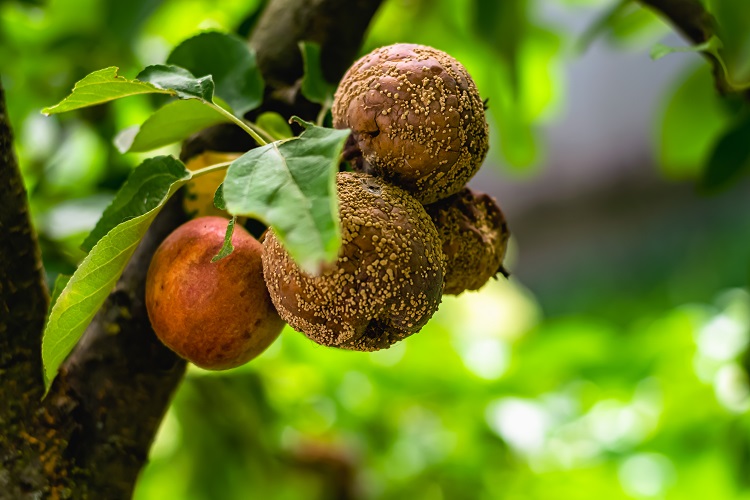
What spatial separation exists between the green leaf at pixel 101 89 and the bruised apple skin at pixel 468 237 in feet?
0.48

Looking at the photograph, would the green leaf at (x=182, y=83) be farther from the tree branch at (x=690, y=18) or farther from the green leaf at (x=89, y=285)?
the tree branch at (x=690, y=18)

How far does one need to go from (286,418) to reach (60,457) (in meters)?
0.64

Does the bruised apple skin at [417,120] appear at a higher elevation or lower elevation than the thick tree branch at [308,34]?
higher

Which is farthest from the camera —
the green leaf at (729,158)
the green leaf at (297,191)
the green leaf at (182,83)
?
the green leaf at (729,158)

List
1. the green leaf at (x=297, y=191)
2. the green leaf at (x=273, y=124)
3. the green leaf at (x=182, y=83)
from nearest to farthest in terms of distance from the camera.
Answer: the green leaf at (x=297, y=191) < the green leaf at (x=182, y=83) < the green leaf at (x=273, y=124)

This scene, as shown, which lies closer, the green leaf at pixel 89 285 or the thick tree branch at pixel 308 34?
the green leaf at pixel 89 285

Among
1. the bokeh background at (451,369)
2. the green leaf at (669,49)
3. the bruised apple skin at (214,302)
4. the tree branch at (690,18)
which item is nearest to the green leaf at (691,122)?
the bokeh background at (451,369)

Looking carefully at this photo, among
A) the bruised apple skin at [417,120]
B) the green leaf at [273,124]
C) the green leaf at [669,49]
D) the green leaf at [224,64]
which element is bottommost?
the green leaf at [273,124]

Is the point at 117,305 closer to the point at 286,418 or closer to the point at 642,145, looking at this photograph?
the point at 286,418

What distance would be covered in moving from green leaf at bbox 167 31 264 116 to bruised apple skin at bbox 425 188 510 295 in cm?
15

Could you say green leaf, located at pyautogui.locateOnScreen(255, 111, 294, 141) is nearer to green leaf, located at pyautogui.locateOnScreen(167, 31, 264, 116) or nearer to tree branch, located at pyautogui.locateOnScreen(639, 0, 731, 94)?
green leaf, located at pyautogui.locateOnScreen(167, 31, 264, 116)

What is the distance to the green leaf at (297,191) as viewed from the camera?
0.27 metres

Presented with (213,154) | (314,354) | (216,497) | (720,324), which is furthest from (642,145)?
(213,154)

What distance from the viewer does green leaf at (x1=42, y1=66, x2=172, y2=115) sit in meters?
0.35
